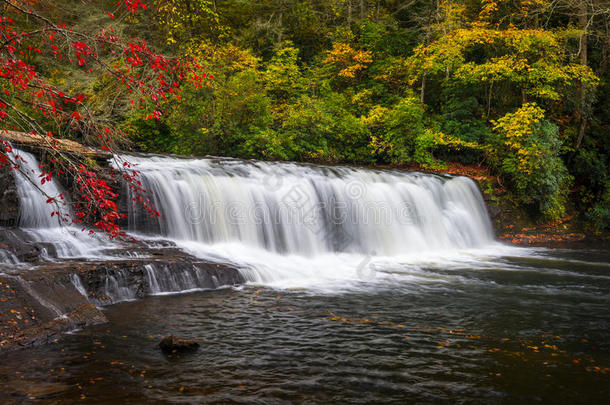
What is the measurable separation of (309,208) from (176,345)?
8121 mm

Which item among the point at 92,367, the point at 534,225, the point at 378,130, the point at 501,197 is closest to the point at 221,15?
the point at 378,130

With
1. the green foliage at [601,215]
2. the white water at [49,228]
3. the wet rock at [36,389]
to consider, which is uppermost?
the white water at [49,228]

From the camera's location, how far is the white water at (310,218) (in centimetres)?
984

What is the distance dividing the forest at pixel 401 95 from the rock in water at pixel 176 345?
12.2 metres

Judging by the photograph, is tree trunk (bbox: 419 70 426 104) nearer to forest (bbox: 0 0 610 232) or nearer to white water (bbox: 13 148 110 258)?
forest (bbox: 0 0 610 232)

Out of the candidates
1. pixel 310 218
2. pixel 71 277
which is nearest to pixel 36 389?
pixel 71 277

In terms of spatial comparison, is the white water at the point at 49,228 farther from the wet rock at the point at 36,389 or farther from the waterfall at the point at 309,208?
the wet rock at the point at 36,389

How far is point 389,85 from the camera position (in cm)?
2347

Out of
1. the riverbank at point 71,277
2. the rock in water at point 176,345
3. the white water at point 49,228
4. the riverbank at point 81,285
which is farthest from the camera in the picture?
Answer: the white water at point 49,228

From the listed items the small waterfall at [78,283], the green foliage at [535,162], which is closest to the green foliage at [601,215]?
the green foliage at [535,162]

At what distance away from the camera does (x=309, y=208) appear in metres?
12.5

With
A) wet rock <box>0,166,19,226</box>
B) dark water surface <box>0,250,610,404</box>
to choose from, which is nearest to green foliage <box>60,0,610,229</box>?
wet rock <box>0,166,19,226</box>

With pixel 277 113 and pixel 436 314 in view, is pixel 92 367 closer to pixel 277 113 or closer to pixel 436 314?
pixel 436 314

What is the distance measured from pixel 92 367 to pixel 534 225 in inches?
646
